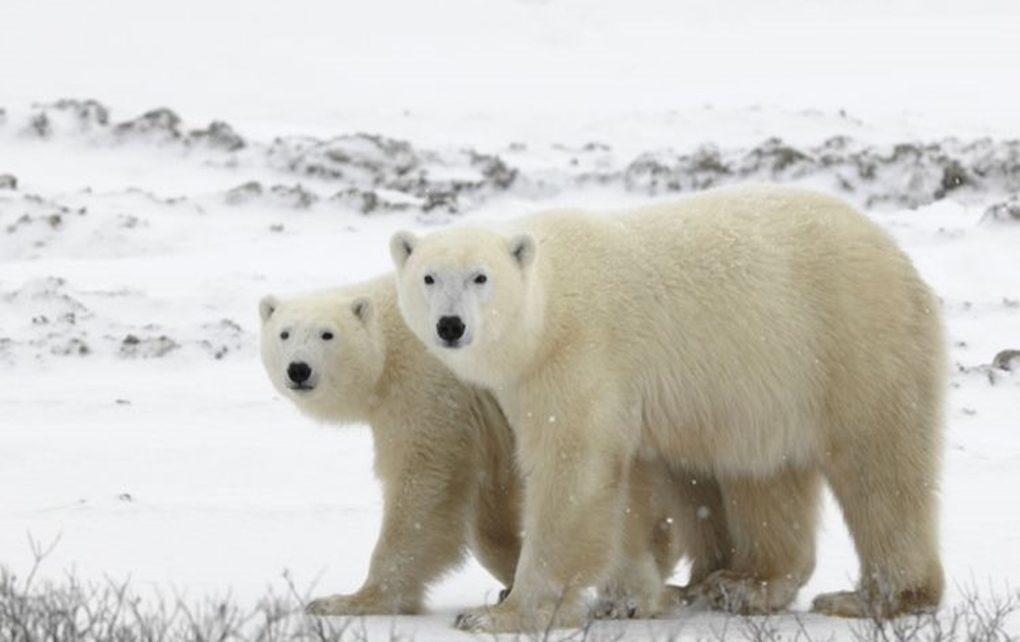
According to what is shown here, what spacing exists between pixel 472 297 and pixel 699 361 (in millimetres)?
784

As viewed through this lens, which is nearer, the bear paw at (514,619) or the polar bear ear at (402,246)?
the bear paw at (514,619)

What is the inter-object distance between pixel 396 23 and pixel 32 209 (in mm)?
21725

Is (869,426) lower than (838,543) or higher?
higher

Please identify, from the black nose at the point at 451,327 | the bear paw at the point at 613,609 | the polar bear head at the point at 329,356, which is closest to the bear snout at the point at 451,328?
the black nose at the point at 451,327

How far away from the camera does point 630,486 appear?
604 cm

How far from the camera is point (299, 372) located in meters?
6.18

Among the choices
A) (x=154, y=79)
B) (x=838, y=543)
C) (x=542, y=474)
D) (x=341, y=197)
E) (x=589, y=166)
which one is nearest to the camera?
(x=542, y=474)

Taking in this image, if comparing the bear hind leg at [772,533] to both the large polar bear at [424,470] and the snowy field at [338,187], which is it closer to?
the large polar bear at [424,470]

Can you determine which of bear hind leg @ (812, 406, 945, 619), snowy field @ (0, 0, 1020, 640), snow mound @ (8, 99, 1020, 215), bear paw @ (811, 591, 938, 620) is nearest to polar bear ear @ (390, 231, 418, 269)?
snowy field @ (0, 0, 1020, 640)

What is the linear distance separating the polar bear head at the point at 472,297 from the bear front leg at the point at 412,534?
46 cm

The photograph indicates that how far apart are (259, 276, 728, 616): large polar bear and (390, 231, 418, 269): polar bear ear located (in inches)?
17.6

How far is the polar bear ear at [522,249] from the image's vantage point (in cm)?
563

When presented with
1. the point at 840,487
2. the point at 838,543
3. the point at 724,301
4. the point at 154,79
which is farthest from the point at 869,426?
the point at 154,79

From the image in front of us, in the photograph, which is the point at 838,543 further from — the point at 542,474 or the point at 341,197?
the point at 341,197
